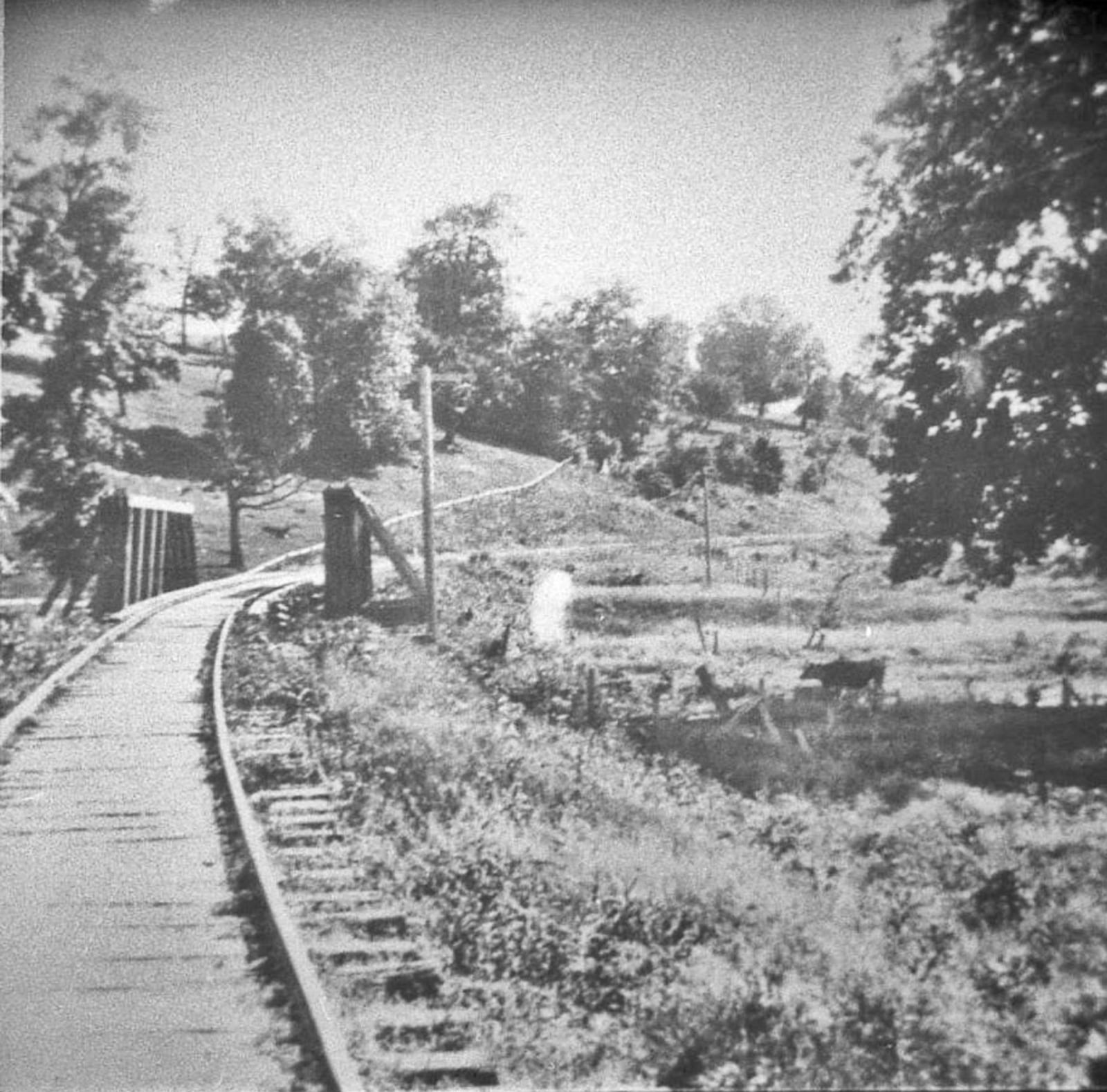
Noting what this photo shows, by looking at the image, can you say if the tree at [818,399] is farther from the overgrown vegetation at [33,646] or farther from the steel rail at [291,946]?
the overgrown vegetation at [33,646]

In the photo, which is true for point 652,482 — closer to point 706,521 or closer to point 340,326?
point 706,521

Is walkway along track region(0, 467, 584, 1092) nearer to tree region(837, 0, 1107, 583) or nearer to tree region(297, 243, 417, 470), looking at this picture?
tree region(297, 243, 417, 470)

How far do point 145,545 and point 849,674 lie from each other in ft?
12.9

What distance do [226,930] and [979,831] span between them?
3432 millimetres

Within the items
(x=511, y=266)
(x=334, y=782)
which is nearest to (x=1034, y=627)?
(x=511, y=266)

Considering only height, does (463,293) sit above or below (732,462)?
above

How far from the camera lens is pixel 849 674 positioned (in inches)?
167

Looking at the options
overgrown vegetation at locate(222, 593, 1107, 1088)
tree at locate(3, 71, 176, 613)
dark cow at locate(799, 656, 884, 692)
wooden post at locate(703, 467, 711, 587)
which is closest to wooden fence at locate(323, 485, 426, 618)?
overgrown vegetation at locate(222, 593, 1107, 1088)

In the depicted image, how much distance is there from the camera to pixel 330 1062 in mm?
3270

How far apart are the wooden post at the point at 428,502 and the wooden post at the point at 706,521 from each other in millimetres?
1510

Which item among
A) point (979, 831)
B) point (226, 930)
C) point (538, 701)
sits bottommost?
point (226, 930)

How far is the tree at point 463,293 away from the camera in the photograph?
4.79 meters

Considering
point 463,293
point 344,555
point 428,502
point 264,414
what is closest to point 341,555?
point 344,555

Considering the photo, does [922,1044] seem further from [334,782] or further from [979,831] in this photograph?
[334,782]
